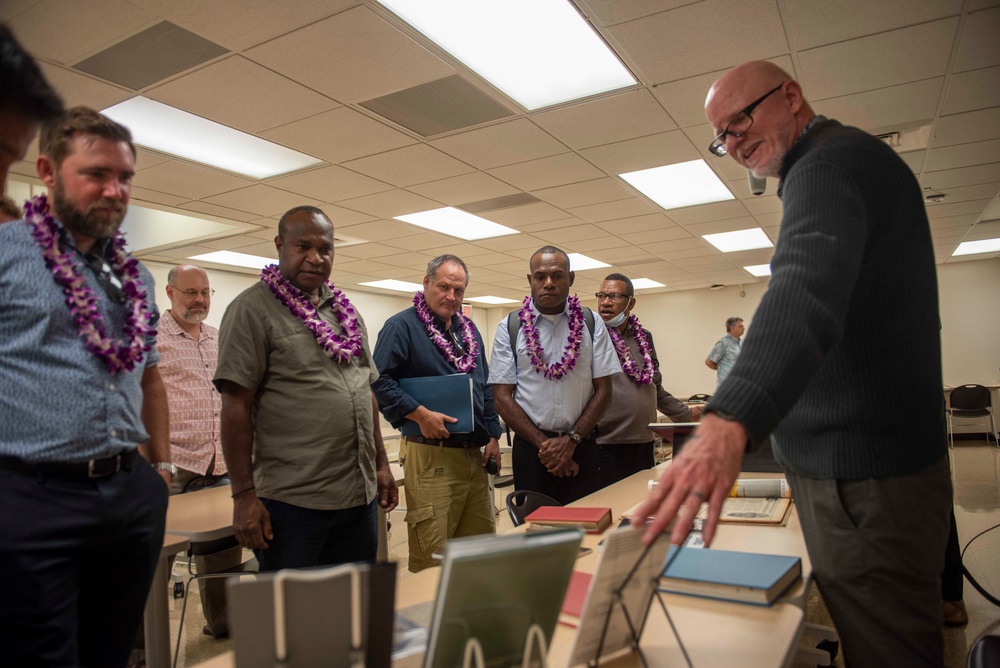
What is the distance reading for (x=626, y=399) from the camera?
344 cm

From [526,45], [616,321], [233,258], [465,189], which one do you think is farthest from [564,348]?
[233,258]

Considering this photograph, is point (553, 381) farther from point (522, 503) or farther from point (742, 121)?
point (742, 121)

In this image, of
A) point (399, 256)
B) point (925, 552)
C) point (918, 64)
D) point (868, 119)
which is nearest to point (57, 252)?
point (925, 552)

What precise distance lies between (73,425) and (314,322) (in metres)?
0.89

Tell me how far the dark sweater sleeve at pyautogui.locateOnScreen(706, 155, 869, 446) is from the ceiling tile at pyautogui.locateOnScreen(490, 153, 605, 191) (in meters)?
3.90

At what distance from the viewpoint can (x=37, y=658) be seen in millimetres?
1226

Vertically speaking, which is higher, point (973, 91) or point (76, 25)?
point (973, 91)

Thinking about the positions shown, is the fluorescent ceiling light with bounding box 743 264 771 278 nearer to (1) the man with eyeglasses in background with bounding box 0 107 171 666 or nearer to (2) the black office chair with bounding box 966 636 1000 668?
(2) the black office chair with bounding box 966 636 1000 668

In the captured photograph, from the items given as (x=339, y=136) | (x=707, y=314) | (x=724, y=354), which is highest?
(x=339, y=136)

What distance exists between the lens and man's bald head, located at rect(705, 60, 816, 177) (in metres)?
1.34

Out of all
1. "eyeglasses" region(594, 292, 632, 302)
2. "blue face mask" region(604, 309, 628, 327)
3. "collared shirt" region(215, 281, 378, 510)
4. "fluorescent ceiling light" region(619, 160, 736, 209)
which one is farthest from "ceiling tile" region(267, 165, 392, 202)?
"collared shirt" region(215, 281, 378, 510)

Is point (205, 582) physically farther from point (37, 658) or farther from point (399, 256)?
point (399, 256)

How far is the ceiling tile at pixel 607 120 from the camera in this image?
3855 millimetres

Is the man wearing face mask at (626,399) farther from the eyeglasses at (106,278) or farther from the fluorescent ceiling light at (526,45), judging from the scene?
the eyeglasses at (106,278)
